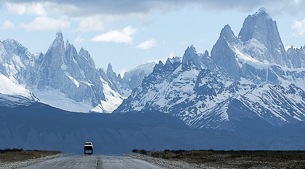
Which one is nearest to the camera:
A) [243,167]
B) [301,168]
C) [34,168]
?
[301,168]

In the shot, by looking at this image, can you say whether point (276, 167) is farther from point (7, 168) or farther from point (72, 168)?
point (7, 168)

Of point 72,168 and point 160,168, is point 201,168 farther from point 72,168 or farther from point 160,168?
point 72,168

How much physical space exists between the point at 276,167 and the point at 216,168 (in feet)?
30.0

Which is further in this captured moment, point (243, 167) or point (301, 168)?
point (243, 167)

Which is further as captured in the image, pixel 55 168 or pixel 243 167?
pixel 243 167

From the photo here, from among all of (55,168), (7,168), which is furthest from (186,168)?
(7,168)

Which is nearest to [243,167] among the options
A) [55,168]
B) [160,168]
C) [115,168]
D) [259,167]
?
[259,167]

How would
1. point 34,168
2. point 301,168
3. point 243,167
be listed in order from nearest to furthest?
1. point 301,168
2. point 34,168
3. point 243,167

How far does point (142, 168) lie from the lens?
110m

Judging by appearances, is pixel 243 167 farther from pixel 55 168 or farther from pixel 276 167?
pixel 55 168

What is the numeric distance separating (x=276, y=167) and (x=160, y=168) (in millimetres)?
17063

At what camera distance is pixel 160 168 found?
111938 mm

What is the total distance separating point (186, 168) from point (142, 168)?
21.2 feet

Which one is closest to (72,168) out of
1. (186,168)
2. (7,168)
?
(7,168)
